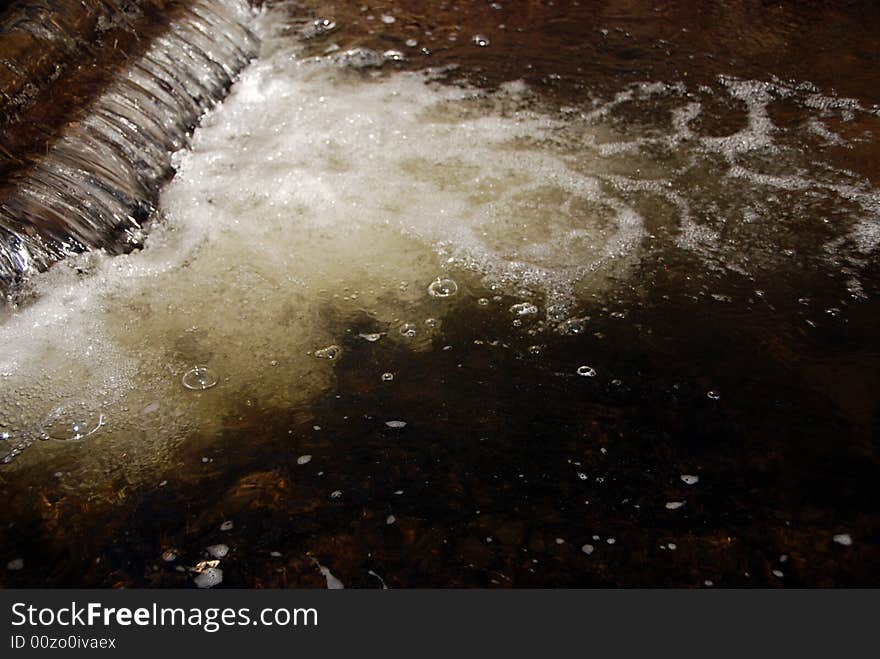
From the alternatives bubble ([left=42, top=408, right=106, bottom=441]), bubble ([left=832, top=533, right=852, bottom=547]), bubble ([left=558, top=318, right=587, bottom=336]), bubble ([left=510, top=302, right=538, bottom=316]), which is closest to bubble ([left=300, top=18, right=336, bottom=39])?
bubble ([left=510, top=302, right=538, bottom=316])

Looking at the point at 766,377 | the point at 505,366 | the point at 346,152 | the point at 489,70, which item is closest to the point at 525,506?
the point at 505,366

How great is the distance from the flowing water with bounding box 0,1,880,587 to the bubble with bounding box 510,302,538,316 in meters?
0.03

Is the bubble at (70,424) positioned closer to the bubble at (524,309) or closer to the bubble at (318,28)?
the bubble at (524,309)

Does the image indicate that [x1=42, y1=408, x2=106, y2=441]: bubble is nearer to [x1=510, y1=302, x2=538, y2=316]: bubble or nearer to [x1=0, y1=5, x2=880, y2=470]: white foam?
[x1=0, y1=5, x2=880, y2=470]: white foam

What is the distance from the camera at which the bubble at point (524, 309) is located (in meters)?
2.34

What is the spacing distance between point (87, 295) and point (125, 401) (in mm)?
533

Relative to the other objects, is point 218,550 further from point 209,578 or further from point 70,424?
point 70,424

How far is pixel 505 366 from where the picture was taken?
85.6 inches

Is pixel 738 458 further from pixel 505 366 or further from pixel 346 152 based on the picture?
pixel 346 152

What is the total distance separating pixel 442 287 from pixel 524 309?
277 millimetres

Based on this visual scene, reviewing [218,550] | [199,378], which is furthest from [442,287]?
[218,550]

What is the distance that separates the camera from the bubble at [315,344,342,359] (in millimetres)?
2227

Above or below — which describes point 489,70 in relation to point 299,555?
above

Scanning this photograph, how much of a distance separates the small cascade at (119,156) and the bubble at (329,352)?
93 cm
